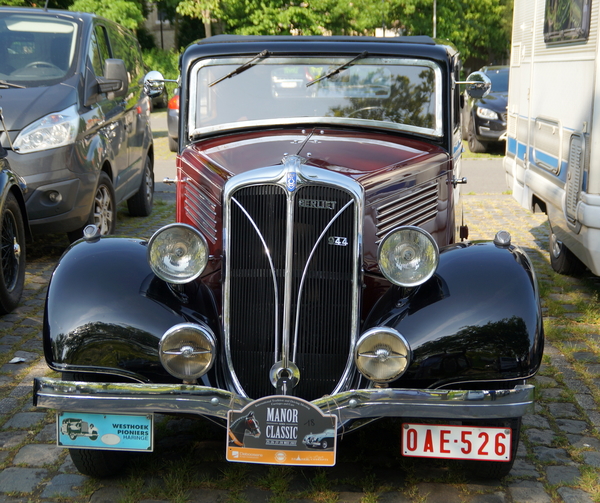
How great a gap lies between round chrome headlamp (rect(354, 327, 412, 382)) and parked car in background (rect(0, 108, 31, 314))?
11.7ft

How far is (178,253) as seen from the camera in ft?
11.0

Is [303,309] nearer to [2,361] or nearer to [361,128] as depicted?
[361,128]

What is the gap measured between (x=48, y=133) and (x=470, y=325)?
487 centimetres

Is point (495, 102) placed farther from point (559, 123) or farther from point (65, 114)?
point (65, 114)

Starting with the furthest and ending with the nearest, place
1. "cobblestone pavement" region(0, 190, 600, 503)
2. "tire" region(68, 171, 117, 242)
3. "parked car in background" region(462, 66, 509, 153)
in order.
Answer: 1. "parked car in background" region(462, 66, 509, 153)
2. "tire" region(68, 171, 117, 242)
3. "cobblestone pavement" region(0, 190, 600, 503)

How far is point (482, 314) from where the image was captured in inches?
125

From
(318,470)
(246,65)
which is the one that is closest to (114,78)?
(246,65)

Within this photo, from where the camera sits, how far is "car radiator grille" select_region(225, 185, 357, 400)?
330 cm

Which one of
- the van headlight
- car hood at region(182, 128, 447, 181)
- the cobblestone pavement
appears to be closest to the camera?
the cobblestone pavement

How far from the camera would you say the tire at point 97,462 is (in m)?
3.39

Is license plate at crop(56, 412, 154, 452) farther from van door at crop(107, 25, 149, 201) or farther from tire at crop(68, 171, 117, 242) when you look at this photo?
van door at crop(107, 25, 149, 201)

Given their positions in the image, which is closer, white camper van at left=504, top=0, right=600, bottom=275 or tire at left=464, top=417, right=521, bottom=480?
tire at left=464, top=417, right=521, bottom=480

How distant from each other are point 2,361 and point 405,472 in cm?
288

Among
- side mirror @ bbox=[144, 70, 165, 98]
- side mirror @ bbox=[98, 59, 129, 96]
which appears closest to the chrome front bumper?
side mirror @ bbox=[144, 70, 165, 98]
